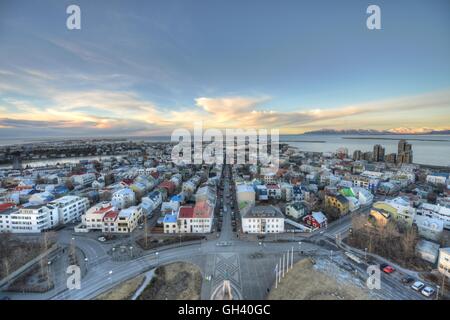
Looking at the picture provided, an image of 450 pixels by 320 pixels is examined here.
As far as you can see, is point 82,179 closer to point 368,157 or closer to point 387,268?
point 387,268

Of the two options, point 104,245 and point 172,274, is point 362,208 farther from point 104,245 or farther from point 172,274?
point 104,245

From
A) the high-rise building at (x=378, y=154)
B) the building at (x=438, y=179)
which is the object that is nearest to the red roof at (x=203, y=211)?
the building at (x=438, y=179)

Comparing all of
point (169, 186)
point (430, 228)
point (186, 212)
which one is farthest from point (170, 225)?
point (430, 228)

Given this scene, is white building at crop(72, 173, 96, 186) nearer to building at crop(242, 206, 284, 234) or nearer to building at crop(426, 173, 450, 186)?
building at crop(242, 206, 284, 234)

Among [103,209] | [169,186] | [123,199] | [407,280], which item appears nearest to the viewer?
[407,280]

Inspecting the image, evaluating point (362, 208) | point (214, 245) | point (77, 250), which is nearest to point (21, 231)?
point (77, 250)

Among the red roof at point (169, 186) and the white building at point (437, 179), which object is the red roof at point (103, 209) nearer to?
the red roof at point (169, 186)

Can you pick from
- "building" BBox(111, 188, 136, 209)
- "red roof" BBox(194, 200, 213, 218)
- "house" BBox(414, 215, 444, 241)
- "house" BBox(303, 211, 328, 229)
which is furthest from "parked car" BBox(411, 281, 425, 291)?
"building" BBox(111, 188, 136, 209)
